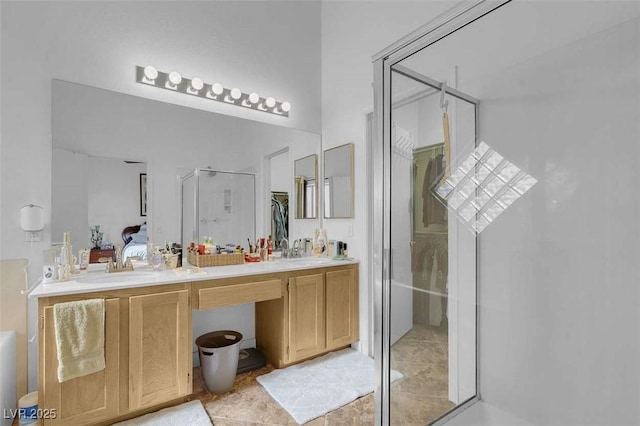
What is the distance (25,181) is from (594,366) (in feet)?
10.3

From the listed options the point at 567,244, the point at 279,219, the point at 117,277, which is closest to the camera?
the point at 567,244

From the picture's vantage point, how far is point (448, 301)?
184 cm

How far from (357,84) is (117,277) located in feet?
7.74

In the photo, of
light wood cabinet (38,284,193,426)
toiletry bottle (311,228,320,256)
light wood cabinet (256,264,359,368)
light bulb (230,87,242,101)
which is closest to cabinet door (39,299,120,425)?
light wood cabinet (38,284,193,426)

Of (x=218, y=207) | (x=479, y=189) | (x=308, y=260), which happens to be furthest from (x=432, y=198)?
(x=218, y=207)

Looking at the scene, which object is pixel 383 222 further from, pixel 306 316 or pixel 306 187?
pixel 306 187

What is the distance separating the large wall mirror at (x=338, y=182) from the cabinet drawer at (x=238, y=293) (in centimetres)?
95

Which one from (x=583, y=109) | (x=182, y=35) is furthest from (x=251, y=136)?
(x=583, y=109)

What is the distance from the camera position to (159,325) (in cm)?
186

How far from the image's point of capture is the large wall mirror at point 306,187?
10.1 feet

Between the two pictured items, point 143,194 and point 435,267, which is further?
point 143,194

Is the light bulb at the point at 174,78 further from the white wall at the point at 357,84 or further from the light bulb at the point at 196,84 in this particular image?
the white wall at the point at 357,84

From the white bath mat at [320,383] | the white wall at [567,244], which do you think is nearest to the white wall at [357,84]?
the white bath mat at [320,383]

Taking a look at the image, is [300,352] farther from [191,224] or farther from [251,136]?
[251,136]
